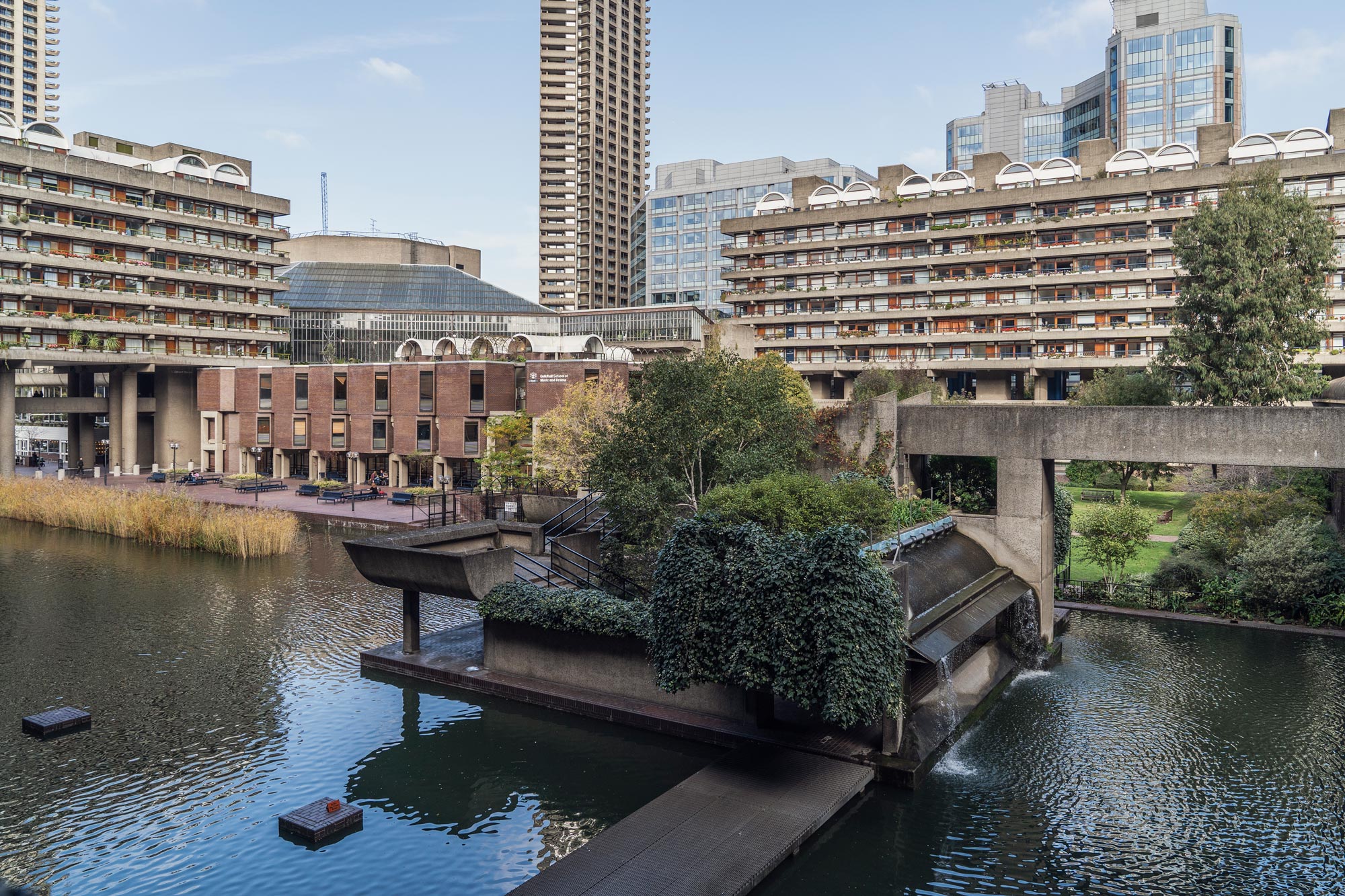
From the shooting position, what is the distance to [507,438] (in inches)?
2336

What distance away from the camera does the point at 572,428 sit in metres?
48.6

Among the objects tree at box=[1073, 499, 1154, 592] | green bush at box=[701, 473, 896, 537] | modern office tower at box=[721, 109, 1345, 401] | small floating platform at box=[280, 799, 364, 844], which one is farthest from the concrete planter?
modern office tower at box=[721, 109, 1345, 401]

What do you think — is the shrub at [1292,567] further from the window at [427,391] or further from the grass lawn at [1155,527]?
the window at [427,391]

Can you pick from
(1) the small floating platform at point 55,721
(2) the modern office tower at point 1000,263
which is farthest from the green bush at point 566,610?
(2) the modern office tower at point 1000,263

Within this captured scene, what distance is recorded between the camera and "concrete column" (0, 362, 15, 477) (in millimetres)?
65938

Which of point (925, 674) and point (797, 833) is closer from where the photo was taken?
point (797, 833)

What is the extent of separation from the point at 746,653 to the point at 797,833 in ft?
10.2

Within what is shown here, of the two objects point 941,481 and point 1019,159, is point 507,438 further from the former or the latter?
point 1019,159

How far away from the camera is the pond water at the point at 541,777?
46.6 feet

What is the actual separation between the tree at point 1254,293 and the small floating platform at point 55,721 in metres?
50.3

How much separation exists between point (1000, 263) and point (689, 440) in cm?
6002

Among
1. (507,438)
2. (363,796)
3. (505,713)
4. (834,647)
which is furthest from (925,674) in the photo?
(507,438)

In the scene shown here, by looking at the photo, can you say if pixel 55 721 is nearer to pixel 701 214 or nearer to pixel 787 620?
pixel 787 620

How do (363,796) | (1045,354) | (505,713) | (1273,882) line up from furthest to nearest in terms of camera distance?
1. (1045,354)
2. (505,713)
3. (363,796)
4. (1273,882)
